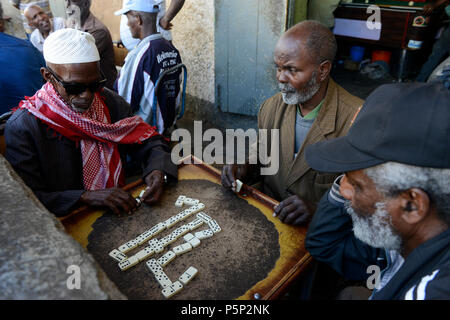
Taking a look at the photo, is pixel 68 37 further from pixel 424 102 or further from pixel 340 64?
pixel 340 64

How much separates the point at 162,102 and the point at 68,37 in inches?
67.8

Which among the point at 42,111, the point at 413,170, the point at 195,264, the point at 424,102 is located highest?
the point at 424,102

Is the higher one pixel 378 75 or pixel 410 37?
pixel 410 37

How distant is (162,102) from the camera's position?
3947mm

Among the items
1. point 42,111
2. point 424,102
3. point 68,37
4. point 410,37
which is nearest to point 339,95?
point 424,102

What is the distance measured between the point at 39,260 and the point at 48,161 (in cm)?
139

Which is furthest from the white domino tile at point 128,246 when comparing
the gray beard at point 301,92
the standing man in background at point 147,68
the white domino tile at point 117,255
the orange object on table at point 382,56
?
the orange object on table at point 382,56

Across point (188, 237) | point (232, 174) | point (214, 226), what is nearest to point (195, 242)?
point (188, 237)

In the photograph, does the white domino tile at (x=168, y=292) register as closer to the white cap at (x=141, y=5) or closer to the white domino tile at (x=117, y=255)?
the white domino tile at (x=117, y=255)

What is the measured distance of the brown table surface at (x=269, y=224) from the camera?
5.31ft

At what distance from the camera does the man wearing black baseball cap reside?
119 centimetres

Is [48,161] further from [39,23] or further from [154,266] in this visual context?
[39,23]

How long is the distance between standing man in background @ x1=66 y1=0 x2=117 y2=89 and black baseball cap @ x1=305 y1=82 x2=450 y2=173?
4.06 metres

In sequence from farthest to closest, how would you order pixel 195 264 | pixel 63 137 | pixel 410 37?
pixel 410 37 < pixel 63 137 < pixel 195 264
